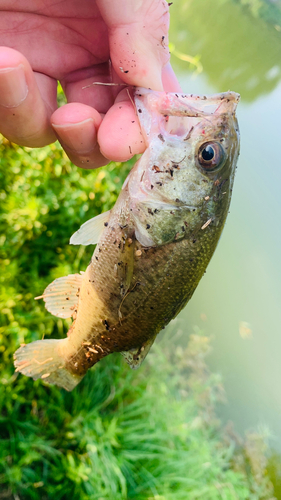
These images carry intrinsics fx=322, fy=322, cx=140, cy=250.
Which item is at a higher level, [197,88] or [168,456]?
[197,88]

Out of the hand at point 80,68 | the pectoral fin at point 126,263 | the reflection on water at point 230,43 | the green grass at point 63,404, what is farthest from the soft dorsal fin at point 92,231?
the reflection on water at point 230,43

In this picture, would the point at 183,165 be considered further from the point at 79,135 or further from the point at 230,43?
the point at 230,43

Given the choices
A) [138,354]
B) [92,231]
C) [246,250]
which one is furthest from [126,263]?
[246,250]

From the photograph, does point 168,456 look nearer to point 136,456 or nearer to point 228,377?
point 136,456

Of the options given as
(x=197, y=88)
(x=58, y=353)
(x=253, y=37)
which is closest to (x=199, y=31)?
(x=253, y=37)

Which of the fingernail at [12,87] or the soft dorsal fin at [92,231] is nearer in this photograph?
the fingernail at [12,87]

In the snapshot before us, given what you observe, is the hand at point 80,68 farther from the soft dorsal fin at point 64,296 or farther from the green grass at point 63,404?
the green grass at point 63,404
